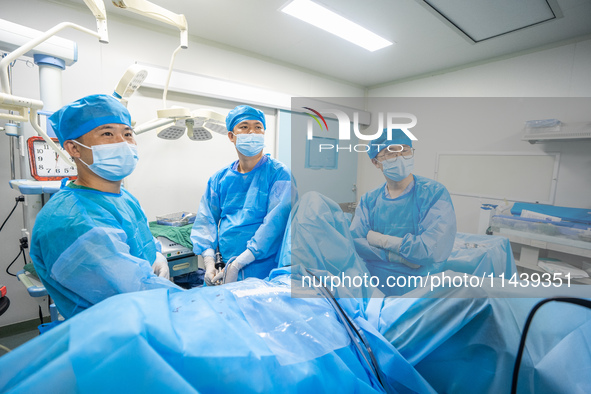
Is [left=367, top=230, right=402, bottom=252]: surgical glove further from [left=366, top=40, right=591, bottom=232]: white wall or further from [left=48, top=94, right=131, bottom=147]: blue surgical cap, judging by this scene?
[left=48, top=94, right=131, bottom=147]: blue surgical cap

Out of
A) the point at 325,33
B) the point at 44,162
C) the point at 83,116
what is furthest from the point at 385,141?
the point at 325,33

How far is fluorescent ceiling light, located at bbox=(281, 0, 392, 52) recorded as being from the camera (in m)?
1.85

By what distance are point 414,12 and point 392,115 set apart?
1.63m

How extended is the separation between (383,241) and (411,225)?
0.24ft

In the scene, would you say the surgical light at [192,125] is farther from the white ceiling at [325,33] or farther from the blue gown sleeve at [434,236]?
the blue gown sleeve at [434,236]

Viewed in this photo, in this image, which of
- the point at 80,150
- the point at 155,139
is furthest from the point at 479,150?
the point at 155,139

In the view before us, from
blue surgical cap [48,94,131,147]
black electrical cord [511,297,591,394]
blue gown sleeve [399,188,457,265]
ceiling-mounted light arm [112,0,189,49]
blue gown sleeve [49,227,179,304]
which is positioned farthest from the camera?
ceiling-mounted light arm [112,0,189,49]

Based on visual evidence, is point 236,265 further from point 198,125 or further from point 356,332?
point 198,125

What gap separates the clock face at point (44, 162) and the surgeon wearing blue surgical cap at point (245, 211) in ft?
2.62

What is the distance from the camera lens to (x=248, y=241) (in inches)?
55.5

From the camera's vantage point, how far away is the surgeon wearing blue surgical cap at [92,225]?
2.72 feet

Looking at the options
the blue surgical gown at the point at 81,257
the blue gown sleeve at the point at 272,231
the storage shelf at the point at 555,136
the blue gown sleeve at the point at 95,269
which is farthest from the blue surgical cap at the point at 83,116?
the storage shelf at the point at 555,136

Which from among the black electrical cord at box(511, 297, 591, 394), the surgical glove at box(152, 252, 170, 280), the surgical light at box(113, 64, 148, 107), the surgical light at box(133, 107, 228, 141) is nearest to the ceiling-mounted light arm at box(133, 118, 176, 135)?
the surgical light at box(133, 107, 228, 141)

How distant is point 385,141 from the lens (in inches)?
23.6
